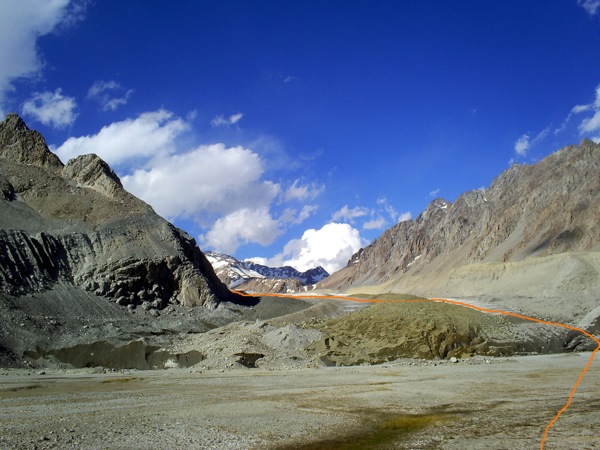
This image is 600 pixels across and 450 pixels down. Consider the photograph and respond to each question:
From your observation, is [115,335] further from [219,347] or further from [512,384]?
[512,384]

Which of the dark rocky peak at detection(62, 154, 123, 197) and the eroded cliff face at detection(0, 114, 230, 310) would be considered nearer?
the eroded cliff face at detection(0, 114, 230, 310)

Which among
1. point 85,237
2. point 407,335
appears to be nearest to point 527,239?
point 407,335

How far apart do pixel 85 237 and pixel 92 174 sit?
17172mm

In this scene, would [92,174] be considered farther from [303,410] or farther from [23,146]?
[303,410]

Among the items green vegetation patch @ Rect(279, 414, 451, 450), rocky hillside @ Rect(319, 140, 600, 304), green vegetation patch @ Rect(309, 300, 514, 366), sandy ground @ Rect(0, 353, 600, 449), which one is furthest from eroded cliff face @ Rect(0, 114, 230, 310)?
rocky hillside @ Rect(319, 140, 600, 304)

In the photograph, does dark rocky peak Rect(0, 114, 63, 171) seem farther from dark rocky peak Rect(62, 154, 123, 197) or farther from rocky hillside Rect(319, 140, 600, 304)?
rocky hillside Rect(319, 140, 600, 304)

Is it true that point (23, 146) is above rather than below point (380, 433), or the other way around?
above

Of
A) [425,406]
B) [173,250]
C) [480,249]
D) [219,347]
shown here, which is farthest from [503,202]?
[425,406]

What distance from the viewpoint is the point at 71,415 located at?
1243 cm

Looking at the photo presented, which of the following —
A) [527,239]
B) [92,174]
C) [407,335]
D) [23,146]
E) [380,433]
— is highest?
[23,146]

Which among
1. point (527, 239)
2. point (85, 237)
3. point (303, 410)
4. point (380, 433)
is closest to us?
point (380, 433)

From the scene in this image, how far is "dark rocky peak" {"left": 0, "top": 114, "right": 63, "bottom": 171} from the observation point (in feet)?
210

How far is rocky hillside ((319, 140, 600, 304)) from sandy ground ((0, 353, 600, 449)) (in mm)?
54219

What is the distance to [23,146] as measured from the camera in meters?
64.8
